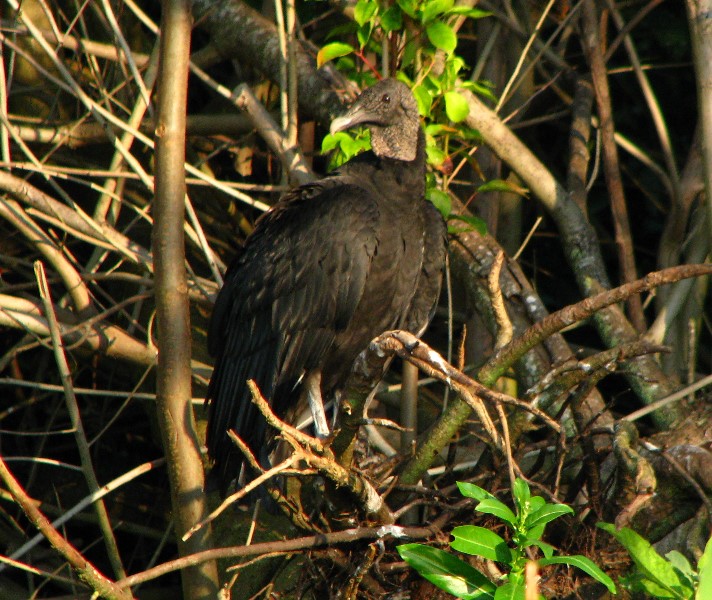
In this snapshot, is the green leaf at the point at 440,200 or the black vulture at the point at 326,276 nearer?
the black vulture at the point at 326,276

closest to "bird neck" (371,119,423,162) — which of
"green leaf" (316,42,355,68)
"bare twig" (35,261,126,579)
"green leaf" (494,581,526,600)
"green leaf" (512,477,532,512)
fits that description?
"green leaf" (316,42,355,68)

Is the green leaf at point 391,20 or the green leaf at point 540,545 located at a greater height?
the green leaf at point 391,20

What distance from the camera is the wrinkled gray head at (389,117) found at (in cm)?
310

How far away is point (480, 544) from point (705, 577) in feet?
1.33

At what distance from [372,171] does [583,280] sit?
0.93 meters

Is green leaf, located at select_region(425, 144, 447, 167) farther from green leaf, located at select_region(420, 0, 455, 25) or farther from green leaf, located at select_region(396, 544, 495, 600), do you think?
green leaf, located at select_region(396, 544, 495, 600)

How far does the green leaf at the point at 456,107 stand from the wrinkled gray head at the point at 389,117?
0.13 m

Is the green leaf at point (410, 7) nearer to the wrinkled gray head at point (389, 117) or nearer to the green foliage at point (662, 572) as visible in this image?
the wrinkled gray head at point (389, 117)

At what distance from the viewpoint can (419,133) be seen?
10.4 ft

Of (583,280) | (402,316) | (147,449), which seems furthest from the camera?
(147,449)

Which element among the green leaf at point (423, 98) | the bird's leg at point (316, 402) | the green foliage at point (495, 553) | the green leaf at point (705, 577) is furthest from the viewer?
the green leaf at point (423, 98)

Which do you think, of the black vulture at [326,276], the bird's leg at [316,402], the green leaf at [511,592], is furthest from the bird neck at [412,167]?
the green leaf at [511,592]

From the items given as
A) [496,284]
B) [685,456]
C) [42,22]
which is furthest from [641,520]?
[42,22]

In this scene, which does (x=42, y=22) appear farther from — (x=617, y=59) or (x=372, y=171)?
(x=617, y=59)
